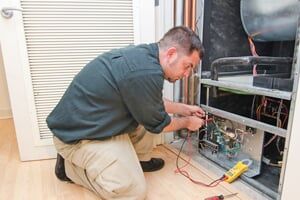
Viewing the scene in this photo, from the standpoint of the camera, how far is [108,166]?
A: 964mm

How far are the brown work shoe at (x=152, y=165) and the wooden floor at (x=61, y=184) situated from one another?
0.02 m

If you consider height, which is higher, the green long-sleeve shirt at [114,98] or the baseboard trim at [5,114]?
Answer: the green long-sleeve shirt at [114,98]

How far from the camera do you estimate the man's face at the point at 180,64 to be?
0.93 m

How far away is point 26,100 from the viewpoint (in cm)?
124

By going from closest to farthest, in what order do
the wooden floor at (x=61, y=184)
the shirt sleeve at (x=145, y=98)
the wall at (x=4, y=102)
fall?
the shirt sleeve at (x=145, y=98) < the wooden floor at (x=61, y=184) < the wall at (x=4, y=102)

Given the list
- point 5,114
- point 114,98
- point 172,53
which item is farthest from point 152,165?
point 5,114

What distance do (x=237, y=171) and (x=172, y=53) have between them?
577 mm

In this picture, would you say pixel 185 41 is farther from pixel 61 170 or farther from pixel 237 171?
pixel 61 170

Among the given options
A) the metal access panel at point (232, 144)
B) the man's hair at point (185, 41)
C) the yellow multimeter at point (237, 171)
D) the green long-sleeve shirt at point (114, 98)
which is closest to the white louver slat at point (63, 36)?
the green long-sleeve shirt at point (114, 98)

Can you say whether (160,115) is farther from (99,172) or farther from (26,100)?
(26,100)

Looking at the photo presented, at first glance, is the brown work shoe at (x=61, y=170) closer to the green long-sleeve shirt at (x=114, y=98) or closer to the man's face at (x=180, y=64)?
the green long-sleeve shirt at (x=114, y=98)

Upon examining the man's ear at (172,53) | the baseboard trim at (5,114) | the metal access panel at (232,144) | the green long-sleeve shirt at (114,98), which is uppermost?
the man's ear at (172,53)

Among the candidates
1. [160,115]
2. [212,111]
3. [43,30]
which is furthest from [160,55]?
[43,30]

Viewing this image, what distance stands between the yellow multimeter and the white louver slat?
30.8 inches
